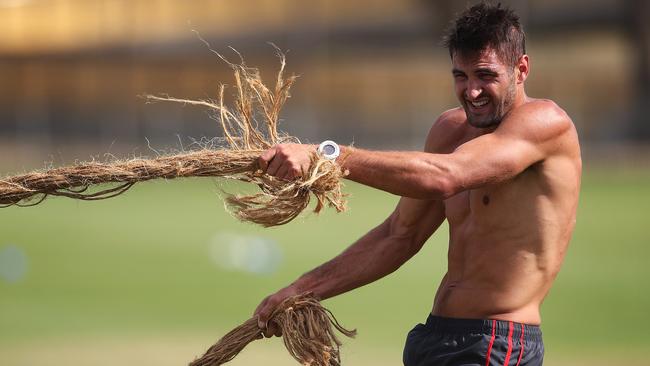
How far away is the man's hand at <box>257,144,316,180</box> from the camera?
5.84 metres

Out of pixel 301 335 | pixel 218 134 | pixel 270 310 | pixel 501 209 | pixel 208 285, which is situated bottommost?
pixel 301 335

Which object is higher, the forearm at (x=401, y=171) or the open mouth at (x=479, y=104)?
the open mouth at (x=479, y=104)

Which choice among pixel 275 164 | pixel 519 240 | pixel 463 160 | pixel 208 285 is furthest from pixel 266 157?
pixel 208 285

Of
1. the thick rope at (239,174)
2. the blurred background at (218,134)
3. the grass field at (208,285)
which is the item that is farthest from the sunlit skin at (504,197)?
the grass field at (208,285)

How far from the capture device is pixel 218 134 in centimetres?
3706

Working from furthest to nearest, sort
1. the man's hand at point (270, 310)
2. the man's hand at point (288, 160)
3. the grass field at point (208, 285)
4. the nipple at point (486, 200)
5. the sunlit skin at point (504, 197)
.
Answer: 1. the grass field at point (208, 285)
2. the man's hand at point (270, 310)
3. the nipple at point (486, 200)
4. the sunlit skin at point (504, 197)
5. the man's hand at point (288, 160)

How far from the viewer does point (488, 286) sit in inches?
254

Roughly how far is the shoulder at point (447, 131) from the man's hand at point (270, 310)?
113 centimetres

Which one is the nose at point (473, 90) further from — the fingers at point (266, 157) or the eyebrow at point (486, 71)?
the fingers at point (266, 157)

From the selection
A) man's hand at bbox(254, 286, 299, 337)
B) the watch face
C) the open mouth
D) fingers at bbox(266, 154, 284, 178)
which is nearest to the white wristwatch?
the watch face

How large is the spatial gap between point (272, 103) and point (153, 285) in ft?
43.4

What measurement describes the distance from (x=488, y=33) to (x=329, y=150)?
1.13m

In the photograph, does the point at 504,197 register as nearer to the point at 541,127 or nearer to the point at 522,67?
the point at 541,127

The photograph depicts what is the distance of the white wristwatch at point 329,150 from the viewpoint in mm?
5891
